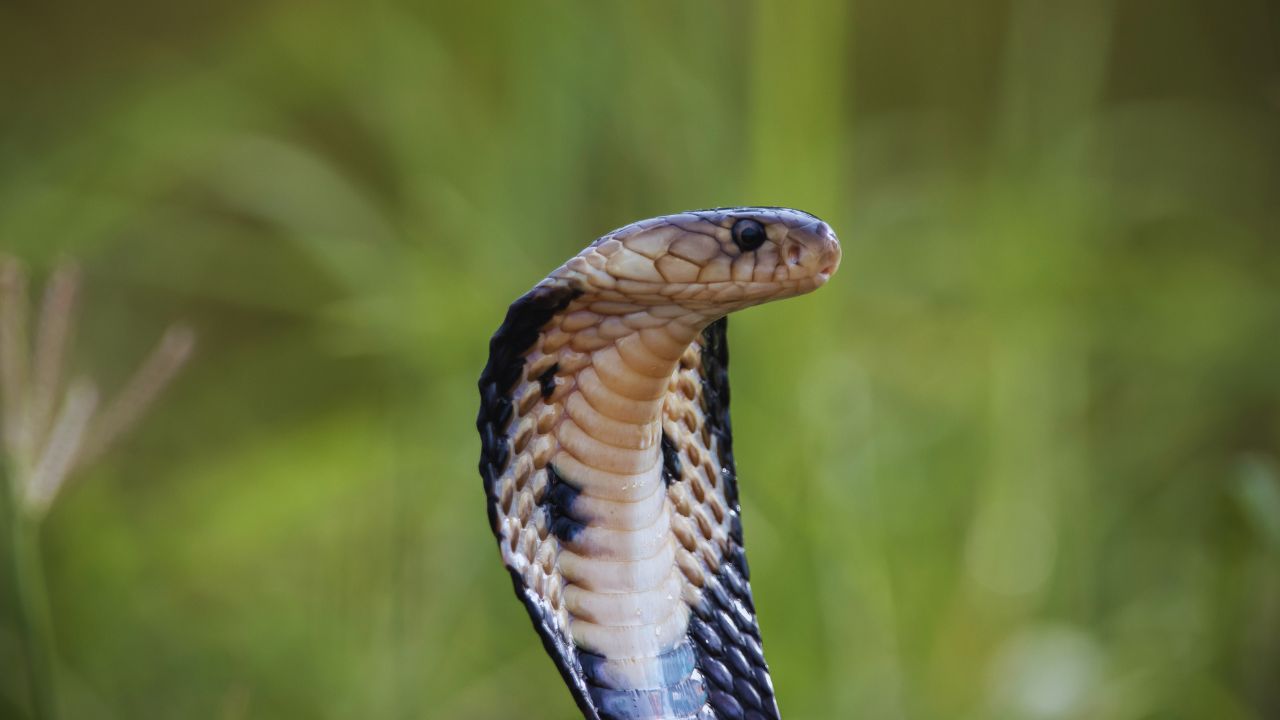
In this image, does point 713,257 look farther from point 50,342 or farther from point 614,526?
point 50,342

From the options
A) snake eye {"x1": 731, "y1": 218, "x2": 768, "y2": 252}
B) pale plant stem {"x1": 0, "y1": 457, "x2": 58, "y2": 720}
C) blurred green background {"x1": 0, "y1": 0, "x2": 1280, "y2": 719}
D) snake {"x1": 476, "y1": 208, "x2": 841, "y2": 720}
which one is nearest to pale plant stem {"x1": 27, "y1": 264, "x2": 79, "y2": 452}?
pale plant stem {"x1": 0, "y1": 457, "x2": 58, "y2": 720}

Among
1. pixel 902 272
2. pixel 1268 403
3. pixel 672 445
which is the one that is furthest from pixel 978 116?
pixel 672 445

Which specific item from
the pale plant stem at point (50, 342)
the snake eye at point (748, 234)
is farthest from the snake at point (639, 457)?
the pale plant stem at point (50, 342)

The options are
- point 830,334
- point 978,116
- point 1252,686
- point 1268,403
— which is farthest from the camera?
point 978,116

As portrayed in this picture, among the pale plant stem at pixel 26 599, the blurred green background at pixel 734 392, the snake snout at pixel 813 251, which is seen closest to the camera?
the snake snout at pixel 813 251

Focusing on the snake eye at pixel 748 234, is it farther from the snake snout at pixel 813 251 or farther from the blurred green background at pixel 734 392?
the blurred green background at pixel 734 392

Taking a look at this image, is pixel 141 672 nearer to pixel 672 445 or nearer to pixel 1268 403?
pixel 672 445
